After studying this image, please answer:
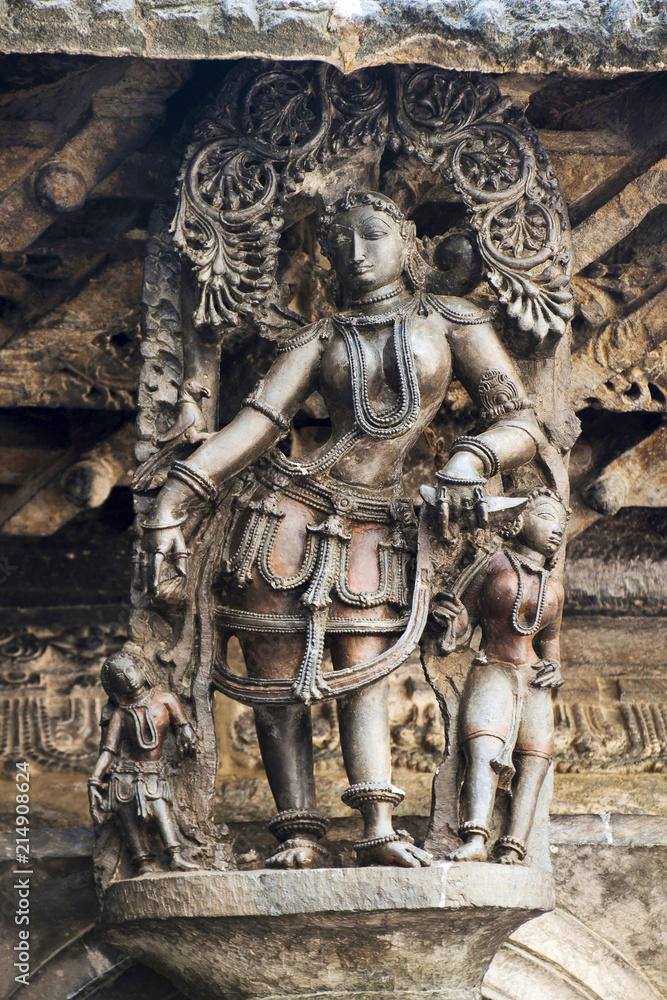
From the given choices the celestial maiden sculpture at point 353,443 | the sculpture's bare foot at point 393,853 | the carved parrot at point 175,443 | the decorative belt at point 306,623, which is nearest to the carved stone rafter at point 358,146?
the celestial maiden sculpture at point 353,443

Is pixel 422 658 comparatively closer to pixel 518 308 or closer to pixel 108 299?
pixel 518 308

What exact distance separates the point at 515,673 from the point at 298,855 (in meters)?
0.79

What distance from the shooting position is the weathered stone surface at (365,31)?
3.76 metres

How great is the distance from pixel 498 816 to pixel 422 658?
487 millimetres

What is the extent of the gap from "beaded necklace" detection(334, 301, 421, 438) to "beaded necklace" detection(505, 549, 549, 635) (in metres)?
0.49

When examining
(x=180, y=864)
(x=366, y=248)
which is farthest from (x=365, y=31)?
(x=180, y=864)

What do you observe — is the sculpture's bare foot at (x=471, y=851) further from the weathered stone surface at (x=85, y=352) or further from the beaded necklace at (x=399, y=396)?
the weathered stone surface at (x=85, y=352)

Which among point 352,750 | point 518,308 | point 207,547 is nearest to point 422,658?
point 352,750

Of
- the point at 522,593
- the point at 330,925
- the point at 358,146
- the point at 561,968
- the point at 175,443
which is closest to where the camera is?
the point at 330,925

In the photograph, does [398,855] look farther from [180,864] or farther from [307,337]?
[307,337]

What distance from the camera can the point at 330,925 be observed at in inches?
140

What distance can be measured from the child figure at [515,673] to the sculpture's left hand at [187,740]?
0.74 m

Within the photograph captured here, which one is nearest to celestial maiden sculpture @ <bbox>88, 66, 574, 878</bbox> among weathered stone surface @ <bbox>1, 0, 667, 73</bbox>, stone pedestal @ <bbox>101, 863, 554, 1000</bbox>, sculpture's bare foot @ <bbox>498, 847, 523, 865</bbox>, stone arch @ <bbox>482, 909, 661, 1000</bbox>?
sculpture's bare foot @ <bbox>498, 847, 523, 865</bbox>

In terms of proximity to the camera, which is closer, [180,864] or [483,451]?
[180,864]
